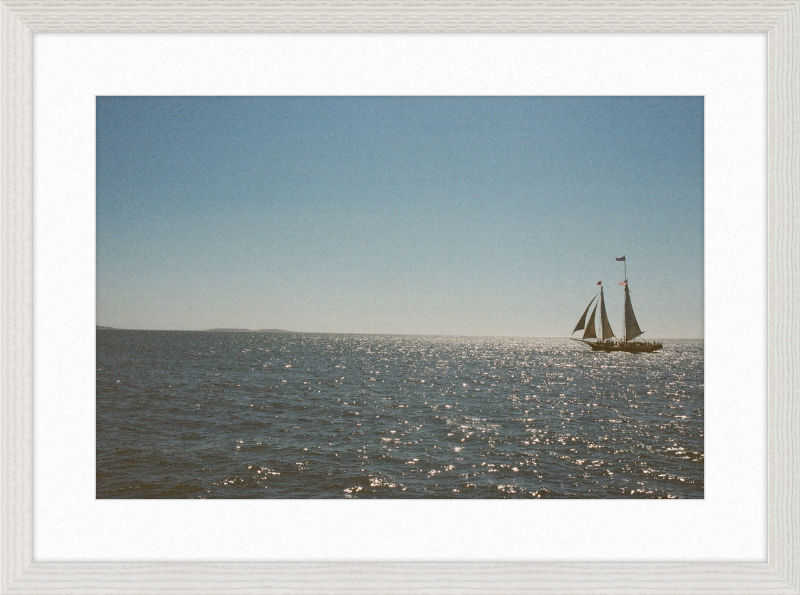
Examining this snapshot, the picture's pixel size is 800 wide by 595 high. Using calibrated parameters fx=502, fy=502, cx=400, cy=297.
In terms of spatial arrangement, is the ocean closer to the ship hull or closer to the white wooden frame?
the white wooden frame

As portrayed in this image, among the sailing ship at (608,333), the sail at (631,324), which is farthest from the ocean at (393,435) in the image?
the sailing ship at (608,333)

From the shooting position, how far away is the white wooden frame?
239cm

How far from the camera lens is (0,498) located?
7.97 ft

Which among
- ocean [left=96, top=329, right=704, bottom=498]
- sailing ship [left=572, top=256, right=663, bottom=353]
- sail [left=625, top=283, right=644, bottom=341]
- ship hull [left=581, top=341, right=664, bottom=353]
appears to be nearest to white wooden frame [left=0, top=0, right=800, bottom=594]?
ocean [left=96, top=329, right=704, bottom=498]

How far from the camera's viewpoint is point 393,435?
42.0 ft
